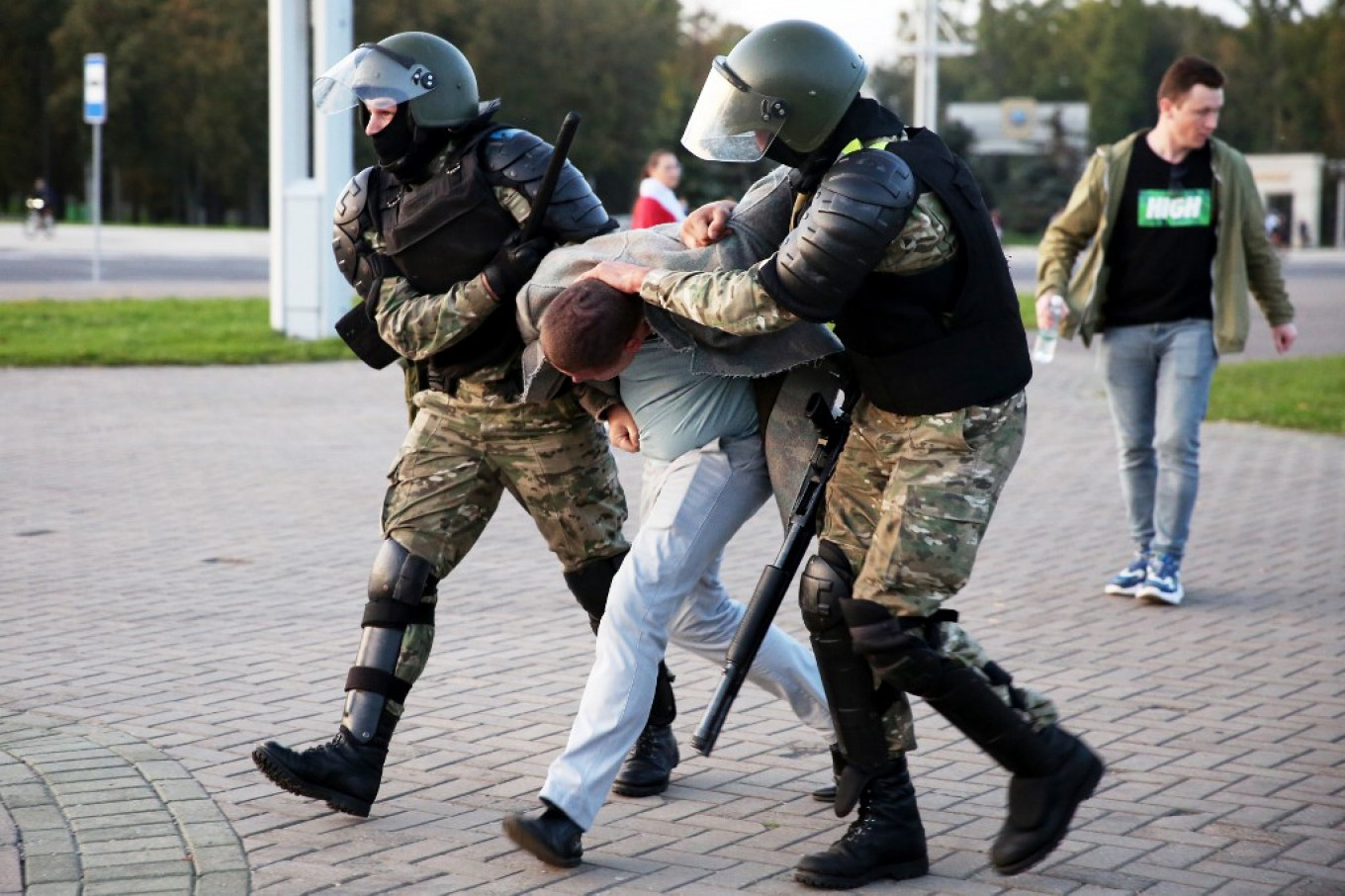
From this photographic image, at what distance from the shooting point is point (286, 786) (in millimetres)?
4078

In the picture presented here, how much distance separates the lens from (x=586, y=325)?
12.0ft

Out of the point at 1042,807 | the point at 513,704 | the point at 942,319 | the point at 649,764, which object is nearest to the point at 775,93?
the point at 942,319

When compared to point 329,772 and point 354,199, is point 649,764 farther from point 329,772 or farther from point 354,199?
point 354,199

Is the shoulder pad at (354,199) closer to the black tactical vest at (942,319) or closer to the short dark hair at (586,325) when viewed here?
the short dark hair at (586,325)

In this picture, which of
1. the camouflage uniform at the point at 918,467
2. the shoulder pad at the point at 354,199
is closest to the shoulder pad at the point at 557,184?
the shoulder pad at the point at 354,199

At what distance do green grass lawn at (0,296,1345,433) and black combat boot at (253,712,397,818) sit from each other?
9.72 m

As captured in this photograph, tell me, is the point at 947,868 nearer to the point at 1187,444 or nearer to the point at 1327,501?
the point at 1187,444

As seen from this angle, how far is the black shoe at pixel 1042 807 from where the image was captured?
362 centimetres

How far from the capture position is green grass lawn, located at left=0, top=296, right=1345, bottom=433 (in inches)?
526

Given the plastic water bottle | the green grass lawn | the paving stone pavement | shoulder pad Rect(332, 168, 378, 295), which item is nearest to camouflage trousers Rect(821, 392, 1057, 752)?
the paving stone pavement

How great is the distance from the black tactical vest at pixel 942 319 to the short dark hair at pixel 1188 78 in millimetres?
3315

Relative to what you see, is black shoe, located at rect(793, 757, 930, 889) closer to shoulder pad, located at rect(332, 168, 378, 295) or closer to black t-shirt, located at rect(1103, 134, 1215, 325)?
shoulder pad, located at rect(332, 168, 378, 295)

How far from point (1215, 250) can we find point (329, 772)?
422cm

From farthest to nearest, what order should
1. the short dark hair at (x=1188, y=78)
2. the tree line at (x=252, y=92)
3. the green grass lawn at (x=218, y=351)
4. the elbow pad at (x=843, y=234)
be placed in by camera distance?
the tree line at (x=252, y=92)
the green grass lawn at (x=218, y=351)
the short dark hair at (x=1188, y=78)
the elbow pad at (x=843, y=234)
